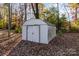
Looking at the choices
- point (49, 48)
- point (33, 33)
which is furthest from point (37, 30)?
point (49, 48)

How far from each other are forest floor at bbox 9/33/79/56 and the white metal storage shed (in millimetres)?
62

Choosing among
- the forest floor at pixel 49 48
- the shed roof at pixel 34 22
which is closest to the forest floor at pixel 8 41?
the forest floor at pixel 49 48

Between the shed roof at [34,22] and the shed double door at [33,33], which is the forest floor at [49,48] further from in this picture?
the shed roof at [34,22]

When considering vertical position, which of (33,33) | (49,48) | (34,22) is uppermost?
(34,22)

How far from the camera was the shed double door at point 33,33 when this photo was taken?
2631 mm

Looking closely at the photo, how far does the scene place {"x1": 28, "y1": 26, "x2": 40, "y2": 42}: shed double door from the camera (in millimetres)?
2631

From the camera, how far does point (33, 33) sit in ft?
8.68

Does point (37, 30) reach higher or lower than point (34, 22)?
lower

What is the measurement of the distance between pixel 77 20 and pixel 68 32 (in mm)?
189

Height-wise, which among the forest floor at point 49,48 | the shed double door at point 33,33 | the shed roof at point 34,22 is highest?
the shed roof at point 34,22

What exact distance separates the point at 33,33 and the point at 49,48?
271mm

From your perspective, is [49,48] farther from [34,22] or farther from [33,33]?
[34,22]

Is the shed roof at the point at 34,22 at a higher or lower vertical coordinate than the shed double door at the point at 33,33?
higher

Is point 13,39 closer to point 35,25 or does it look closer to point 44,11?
point 35,25
